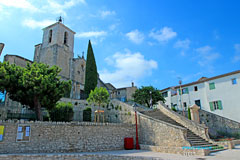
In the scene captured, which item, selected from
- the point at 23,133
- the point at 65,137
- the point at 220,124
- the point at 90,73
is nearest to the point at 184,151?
the point at 65,137

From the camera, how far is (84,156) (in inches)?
420

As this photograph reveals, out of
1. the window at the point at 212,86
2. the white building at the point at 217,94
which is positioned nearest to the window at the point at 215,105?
the white building at the point at 217,94

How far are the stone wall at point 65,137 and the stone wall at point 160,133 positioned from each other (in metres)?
1.38

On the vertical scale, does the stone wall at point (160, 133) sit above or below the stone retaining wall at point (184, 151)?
above

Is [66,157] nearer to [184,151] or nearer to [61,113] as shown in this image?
[61,113]

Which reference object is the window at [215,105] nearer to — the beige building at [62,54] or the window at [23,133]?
the beige building at [62,54]

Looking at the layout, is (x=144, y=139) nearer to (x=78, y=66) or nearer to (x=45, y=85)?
(x=45, y=85)

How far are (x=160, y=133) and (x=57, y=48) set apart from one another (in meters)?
24.0

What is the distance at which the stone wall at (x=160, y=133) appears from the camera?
41.6ft

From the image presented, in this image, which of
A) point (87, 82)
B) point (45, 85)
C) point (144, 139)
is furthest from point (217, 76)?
point (45, 85)

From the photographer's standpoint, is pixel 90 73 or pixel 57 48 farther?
pixel 57 48

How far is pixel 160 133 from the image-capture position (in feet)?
46.2

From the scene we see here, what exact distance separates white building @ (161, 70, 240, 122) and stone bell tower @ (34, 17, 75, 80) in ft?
65.7

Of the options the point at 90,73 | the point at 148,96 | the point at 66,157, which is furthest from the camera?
the point at 148,96
